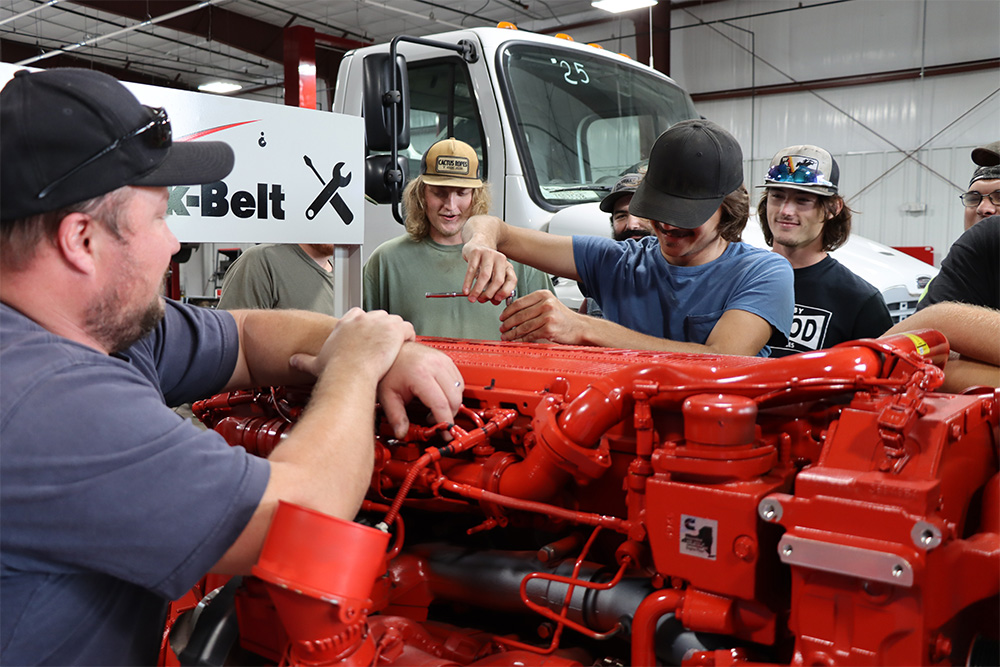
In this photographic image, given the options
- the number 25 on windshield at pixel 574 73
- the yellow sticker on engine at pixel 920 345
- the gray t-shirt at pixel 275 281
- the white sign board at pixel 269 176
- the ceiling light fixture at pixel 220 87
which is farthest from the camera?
the ceiling light fixture at pixel 220 87

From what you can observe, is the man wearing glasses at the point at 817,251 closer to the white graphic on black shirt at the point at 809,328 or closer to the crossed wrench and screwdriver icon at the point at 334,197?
the white graphic on black shirt at the point at 809,328

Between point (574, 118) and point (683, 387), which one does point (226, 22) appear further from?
point (683, 387)

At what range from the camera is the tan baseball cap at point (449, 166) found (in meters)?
3.48

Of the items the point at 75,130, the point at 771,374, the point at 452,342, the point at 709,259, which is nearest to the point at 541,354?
the point at 452,342

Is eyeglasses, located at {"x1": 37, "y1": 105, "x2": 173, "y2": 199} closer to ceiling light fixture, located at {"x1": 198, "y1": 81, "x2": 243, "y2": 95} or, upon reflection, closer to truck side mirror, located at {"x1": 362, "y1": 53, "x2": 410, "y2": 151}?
truck side mirror, located at {"x1": 362, "y1": 53, "x2": 410, "y2": 151}

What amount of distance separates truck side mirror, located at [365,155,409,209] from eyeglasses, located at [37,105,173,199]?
245cm

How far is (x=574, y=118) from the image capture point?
459 centimetres

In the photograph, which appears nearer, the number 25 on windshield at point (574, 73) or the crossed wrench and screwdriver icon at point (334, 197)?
the crossed wrench and screwdriver icon at point (334, 197)

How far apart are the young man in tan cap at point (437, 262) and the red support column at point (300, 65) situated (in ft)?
17.4

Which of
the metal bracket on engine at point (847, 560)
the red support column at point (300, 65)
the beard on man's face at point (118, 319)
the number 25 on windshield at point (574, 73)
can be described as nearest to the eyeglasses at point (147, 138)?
the beard on man's face at point (118, 319)

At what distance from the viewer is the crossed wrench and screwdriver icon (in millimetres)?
2834

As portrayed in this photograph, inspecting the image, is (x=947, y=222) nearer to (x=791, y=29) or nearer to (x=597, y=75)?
(x=791, y=29)

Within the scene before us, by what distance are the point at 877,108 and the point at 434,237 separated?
11397 millimetres

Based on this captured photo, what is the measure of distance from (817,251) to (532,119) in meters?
1.87
